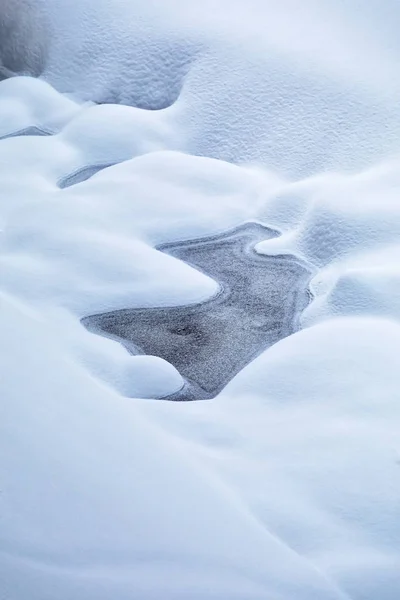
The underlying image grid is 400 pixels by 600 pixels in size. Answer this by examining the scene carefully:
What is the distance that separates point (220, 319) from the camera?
1677 millimetres

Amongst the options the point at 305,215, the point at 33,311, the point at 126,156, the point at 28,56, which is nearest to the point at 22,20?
the point at 28,56

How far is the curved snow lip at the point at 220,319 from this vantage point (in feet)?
5.08

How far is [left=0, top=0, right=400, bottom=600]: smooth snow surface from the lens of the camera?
1027 mm

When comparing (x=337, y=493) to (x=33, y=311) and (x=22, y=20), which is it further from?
(x=22, y=20)

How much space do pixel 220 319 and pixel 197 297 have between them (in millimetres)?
82

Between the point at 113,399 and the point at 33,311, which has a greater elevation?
the point at 33,311

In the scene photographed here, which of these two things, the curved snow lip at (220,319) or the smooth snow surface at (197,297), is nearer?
the smooth snow surface at (197,297)

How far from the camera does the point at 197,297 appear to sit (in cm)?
173

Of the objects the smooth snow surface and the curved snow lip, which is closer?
the smooth snow surface

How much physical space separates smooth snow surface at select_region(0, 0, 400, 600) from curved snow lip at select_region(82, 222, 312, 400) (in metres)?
0.03

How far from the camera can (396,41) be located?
8.29ft

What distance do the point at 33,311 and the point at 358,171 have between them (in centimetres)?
96

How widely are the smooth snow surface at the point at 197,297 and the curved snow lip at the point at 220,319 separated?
3 cm

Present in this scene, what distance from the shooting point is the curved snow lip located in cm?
155
